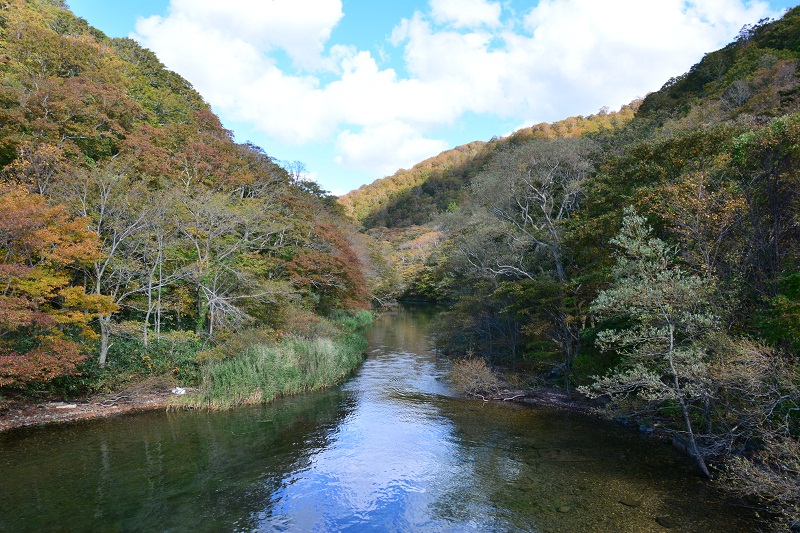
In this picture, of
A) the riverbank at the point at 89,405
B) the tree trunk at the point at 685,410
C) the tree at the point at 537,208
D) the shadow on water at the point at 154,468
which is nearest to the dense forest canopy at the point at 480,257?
the tree trunk at the point at 685,410

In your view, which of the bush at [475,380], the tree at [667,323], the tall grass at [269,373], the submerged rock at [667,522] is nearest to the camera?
the submerged rock at [667,522]

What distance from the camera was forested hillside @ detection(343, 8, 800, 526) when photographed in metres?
8.72

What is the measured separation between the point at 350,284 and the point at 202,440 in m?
17.2

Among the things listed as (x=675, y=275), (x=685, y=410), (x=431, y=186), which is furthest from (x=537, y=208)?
(x=431, y=186)

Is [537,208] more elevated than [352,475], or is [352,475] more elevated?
[537,208]

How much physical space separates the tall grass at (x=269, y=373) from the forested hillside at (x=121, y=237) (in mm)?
872

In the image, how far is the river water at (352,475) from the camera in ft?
27.2

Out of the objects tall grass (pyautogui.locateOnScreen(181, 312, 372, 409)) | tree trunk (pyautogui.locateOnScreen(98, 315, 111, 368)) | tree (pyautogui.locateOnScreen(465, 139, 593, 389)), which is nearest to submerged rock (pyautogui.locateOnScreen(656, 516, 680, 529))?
tree (pyautogui.locateOnScreen(465, 139, 593, 389))

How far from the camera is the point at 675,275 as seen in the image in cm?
1020

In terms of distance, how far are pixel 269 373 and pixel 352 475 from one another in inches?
315

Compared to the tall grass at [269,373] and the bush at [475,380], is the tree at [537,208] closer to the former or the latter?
the bush at [475,380]

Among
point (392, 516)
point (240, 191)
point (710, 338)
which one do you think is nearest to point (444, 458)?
point (392, 516)

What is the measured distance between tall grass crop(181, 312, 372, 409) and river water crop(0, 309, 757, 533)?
2.88 feet

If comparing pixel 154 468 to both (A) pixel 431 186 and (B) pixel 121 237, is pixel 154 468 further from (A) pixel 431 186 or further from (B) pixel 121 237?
(A) pixel 431 186
